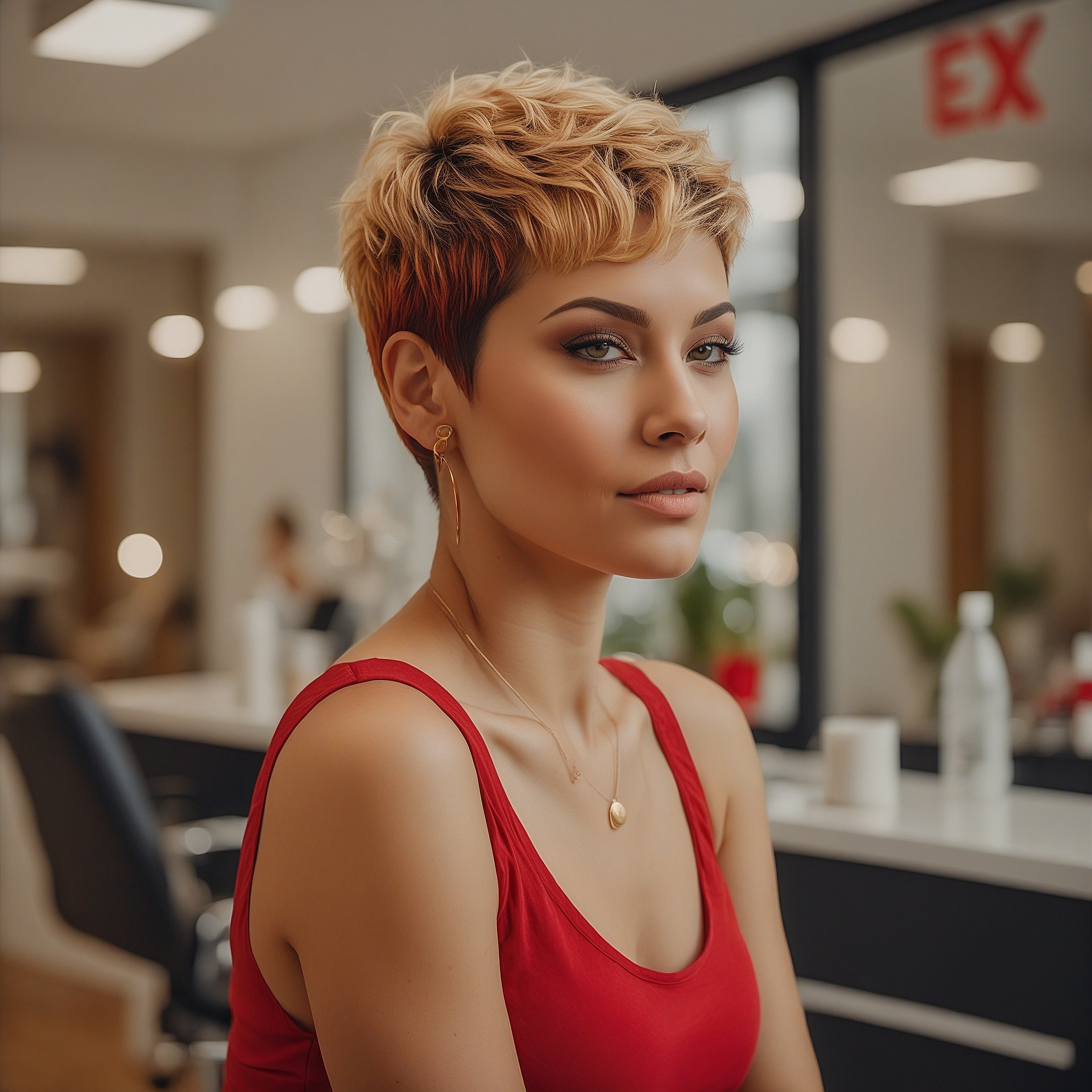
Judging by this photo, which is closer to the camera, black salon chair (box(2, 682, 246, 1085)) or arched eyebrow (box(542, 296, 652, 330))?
arched eyebrow (box(542, 296, 652, 330))

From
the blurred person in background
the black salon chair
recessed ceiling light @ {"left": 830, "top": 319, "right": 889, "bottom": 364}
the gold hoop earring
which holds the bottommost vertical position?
the black salon chair

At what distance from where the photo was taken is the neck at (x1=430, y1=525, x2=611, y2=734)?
830mm

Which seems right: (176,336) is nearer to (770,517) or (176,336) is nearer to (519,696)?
(770,517)

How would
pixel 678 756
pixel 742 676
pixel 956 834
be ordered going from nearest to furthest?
pixel 678 756
pixel 956 834
pixel 742 676

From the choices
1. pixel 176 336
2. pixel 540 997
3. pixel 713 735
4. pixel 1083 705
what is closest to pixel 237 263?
pixel 176 336

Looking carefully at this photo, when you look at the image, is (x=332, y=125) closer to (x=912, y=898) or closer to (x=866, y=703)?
(x=866, y=703)

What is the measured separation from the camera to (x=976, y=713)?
1.96m

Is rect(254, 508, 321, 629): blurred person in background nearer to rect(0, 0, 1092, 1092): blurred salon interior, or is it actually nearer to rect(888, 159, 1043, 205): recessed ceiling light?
rect(0, 0, 1092, 1092): blurred salon interior

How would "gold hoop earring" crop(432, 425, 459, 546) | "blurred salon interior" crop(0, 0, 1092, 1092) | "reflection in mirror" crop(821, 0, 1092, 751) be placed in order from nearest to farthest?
"gold hoop earring" crop(432, 425, 459, 546) < "blurred salon interior" crop(0, 0, 1092, 1092) < "reflection in mirror" crop(821, 0, 1092, 751)

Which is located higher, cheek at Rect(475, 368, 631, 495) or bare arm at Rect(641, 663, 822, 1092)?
cheek at Rect(475, 368, 631, 495)

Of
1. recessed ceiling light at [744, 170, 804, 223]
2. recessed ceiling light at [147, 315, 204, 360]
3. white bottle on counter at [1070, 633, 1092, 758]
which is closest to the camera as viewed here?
white bottle on counter at [1070, 633, 1092, 758]

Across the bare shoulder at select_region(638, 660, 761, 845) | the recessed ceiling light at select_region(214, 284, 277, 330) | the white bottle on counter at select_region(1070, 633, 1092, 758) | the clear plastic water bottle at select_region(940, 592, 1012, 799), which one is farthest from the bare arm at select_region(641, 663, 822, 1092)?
the recessed ceiling light at select_region(214, 284, 277, 330)

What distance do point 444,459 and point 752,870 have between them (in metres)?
0.43

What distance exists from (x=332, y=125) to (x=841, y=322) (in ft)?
7.88
